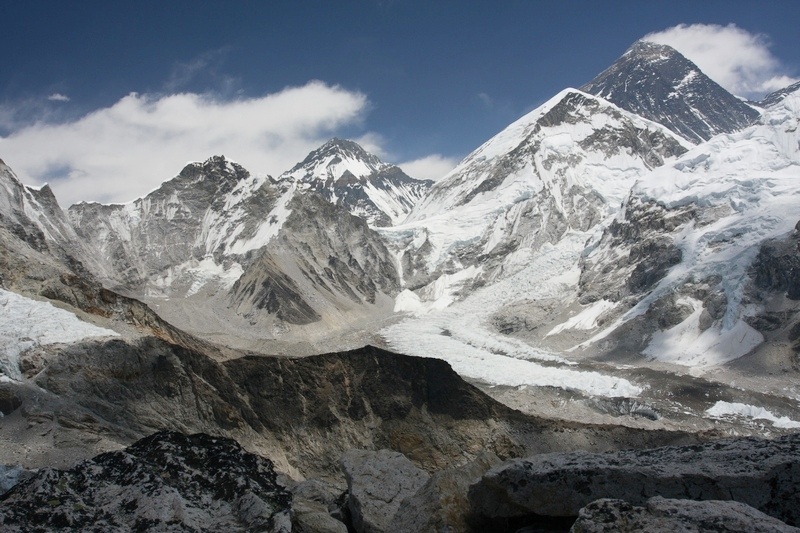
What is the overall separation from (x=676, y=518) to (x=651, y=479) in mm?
1770

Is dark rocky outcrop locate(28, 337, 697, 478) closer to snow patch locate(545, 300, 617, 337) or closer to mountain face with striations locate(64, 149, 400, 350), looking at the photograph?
snow patch locate(545, 300, 617, 337)

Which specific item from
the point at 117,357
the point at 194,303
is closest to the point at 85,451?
the point at 117,357

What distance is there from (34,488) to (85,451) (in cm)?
1335

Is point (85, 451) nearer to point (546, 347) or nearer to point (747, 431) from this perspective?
point (747, 431)

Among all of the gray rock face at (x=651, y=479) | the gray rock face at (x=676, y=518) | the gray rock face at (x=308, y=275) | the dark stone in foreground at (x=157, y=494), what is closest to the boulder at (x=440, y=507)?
the gray rock face at (x=651, y=479)

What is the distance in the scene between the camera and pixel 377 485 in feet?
40.5

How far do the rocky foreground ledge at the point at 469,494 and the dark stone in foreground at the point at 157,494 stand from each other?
0.02 meters

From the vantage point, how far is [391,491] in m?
12.2

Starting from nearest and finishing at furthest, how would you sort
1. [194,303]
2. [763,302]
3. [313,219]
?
1. [763,302]
2. [194,303]
3. [313,219]

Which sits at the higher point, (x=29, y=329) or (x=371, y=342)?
(x=371, y=342)

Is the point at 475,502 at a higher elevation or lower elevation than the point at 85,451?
lower

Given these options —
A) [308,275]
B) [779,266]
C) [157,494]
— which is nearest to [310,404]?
[157,494]

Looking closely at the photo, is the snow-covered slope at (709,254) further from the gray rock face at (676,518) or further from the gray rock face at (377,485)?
the gray rock face at (676,518)

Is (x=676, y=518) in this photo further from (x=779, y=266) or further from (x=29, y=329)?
(x=779, y=266)
